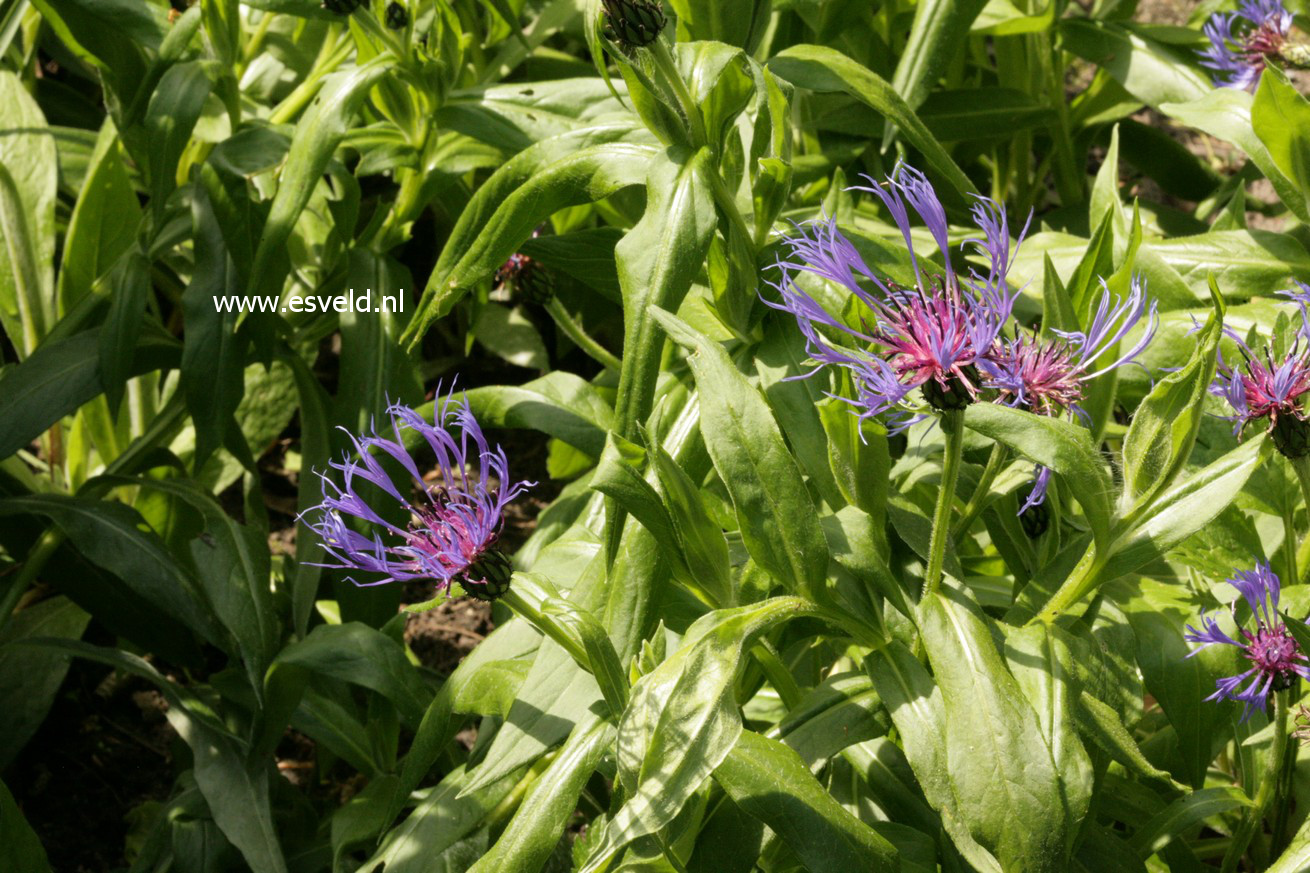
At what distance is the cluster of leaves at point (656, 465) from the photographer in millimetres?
1019

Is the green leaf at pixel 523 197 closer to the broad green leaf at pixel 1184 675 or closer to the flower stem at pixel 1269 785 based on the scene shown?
the broad green leaf at pixel 1184 675

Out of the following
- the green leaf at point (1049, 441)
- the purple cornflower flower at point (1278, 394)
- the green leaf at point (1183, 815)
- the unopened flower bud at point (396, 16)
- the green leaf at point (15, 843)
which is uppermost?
the unopened flower bud at point (396, 16)

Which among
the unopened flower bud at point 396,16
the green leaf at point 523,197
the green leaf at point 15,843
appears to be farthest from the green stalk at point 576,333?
the green leaf at point 15,843

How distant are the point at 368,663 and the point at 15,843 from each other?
0.44m

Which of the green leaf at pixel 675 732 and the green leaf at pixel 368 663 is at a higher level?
the green leaf at pixel 675 732

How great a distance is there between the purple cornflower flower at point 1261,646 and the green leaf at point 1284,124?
0.53 meters

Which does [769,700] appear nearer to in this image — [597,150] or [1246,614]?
[1246,614]

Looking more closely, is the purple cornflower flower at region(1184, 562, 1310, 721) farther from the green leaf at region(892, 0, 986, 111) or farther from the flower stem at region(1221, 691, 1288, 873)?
the green leaf at region(892, 0, 986, 111)

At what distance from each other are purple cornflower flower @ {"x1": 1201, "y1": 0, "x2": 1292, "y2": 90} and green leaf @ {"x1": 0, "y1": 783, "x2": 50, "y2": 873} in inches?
71.4

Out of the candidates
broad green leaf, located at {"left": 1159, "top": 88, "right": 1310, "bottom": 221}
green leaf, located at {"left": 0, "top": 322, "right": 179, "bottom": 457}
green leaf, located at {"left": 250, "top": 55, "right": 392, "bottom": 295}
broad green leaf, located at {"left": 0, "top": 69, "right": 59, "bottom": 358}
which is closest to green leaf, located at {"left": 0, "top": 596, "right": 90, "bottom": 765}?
green leaf, located at {"left": 0, "top": 322, "right": 179, "bottom": 457}

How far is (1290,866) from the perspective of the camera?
1.01 meters

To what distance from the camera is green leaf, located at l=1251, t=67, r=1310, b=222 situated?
1.36m

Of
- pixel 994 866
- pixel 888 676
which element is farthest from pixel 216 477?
pixel 994 866

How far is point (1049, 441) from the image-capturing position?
37.6 inches
